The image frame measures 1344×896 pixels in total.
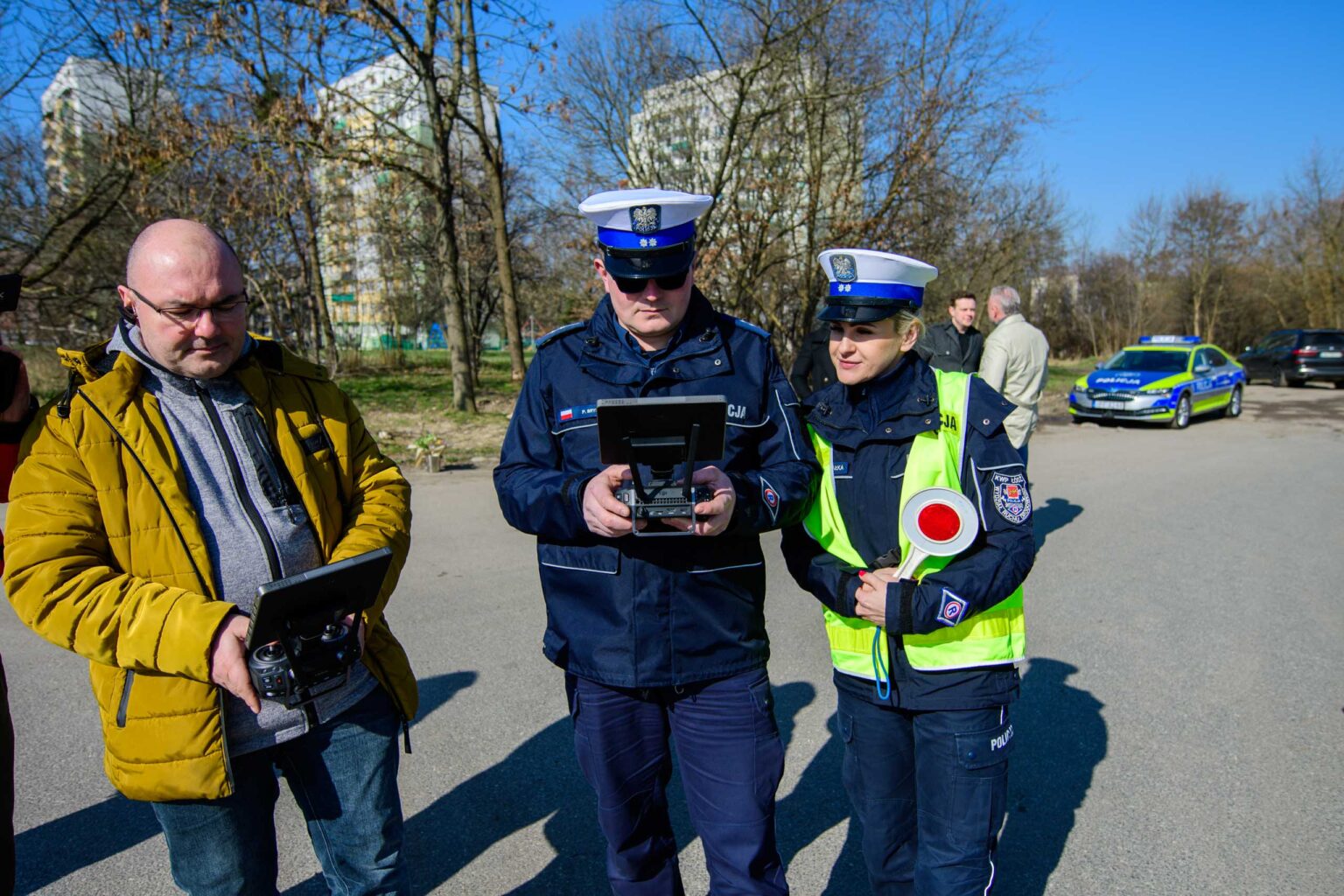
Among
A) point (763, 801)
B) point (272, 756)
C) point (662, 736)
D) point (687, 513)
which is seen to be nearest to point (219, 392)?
point (272, 756)

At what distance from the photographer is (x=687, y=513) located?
1825 millimetres

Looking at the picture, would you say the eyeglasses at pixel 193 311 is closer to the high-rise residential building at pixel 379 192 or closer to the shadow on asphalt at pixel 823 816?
the shadow on asphalt at pixel 823 816

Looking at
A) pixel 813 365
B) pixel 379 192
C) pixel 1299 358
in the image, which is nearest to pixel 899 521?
pixel 813 365

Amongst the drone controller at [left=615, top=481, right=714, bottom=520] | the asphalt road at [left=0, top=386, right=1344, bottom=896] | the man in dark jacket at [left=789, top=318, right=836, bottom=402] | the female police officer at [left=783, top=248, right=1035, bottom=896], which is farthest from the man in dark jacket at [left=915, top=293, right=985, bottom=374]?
the drone controller at [left=615, top=481, right=714, bottom=520]

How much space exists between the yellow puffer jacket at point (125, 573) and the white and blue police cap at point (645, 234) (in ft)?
3.10

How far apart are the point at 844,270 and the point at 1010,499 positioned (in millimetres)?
735

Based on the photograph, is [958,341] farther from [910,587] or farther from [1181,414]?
[1181,414]

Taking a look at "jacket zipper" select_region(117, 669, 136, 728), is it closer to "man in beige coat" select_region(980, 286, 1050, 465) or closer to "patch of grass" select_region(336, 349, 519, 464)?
"man in beige coat" select_region(980, 286, 1050, 465)

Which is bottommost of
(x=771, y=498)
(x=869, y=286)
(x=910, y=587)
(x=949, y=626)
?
(x=949, y=626)

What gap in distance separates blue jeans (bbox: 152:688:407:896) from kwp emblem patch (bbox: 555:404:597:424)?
0.84 metres

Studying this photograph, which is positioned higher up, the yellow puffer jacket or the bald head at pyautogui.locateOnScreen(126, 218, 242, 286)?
the bald head at pyautogui.locateOnScreen(126, 218, 242, 286)

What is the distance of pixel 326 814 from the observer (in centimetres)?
204

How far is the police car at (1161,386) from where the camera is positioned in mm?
14570

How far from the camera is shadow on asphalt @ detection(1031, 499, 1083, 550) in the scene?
7.45m
